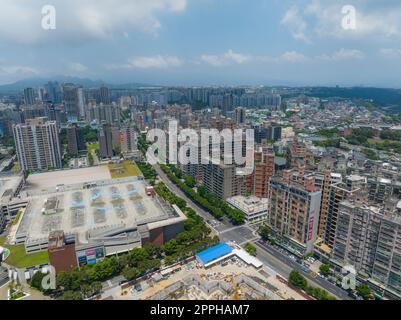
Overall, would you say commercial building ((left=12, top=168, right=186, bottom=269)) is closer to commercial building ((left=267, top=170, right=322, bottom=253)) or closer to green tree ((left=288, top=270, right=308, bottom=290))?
commercial building ((left=267, top=170, right=322, bottom=253))

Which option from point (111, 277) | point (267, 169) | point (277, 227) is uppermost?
point (267, 169)

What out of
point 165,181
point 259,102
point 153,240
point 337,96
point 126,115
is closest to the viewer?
point 153,240

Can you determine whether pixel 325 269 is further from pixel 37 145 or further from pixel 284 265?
pixel 37 145

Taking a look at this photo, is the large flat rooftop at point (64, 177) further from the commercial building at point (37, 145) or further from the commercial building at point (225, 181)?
the commercial building at point (225, 181)

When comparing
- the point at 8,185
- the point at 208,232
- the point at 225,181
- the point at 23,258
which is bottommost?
the point at 23,258

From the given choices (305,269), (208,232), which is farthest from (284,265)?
(208,232)

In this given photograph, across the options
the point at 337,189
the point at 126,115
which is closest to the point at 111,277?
the point at 337,189

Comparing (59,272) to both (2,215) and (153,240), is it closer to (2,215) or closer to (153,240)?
(153,240)
